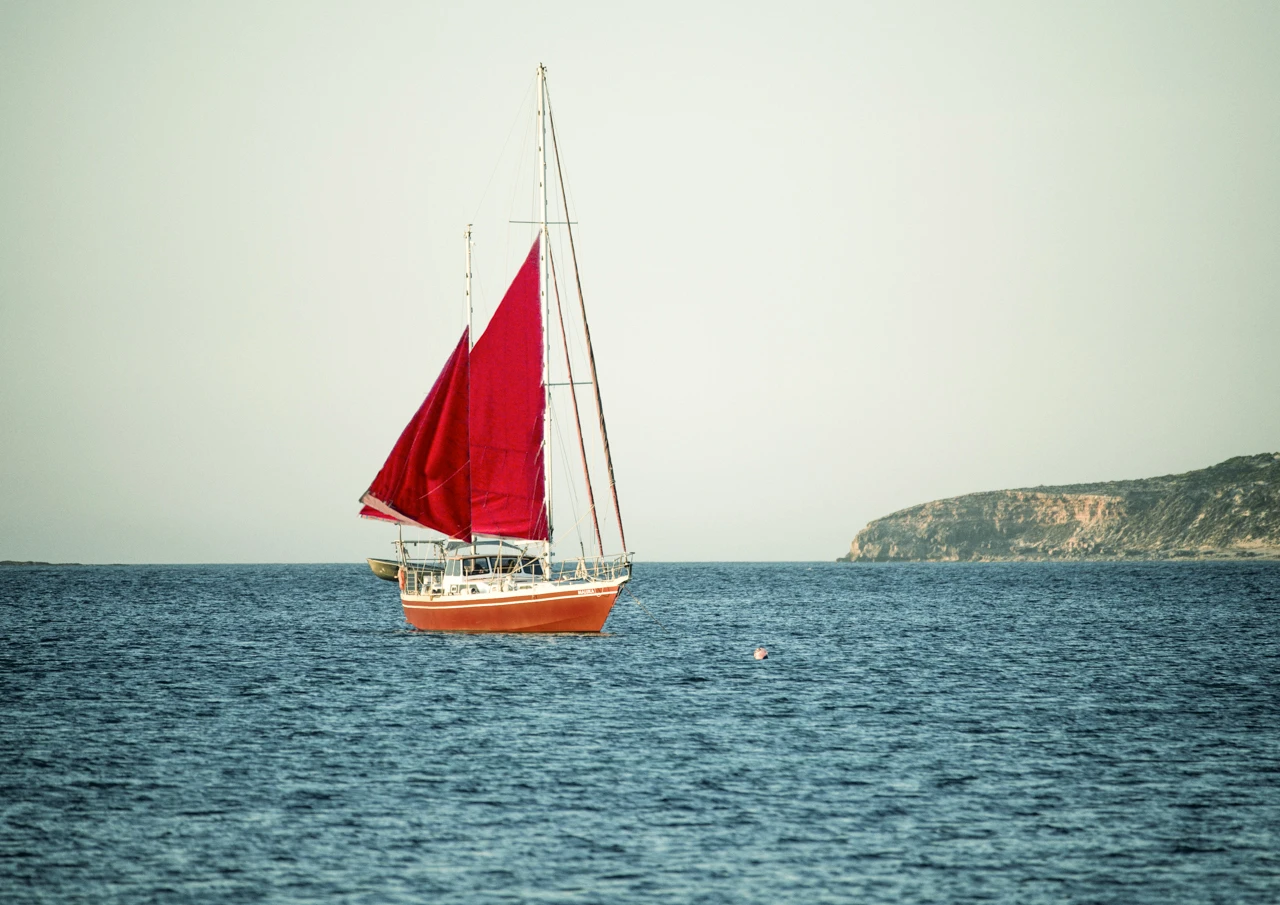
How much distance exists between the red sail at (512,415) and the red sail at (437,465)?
2.22 meters

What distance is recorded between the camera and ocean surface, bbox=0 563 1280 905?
768 inches

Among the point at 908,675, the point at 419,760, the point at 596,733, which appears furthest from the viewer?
the point at 908,675

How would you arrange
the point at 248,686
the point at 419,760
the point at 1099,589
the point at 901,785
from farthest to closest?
the point at 1099,589
the point at 248,686
the point at 419,760
the point at 901,785

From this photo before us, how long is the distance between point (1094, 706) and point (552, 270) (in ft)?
85.2

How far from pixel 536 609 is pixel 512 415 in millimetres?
7764

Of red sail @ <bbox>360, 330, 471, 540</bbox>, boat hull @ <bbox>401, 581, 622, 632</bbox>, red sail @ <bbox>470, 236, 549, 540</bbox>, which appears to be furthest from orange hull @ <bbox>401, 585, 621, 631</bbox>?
red sail @ <bbox>360, 330, 471, 540</bbox>

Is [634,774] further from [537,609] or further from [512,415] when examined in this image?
[512,415]

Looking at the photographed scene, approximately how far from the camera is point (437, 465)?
5400 cm

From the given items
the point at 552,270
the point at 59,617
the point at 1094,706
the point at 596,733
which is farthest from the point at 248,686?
the point at 59,617

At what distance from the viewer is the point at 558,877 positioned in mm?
19406

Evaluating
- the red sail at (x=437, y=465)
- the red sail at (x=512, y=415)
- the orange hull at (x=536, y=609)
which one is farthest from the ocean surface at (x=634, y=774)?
the red sail at (x=512, y=415)

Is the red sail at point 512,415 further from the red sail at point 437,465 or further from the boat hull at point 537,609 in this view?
the boat hull at point 537,609

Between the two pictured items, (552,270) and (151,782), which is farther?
(552,270)

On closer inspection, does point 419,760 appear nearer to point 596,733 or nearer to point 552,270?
point 596,733
